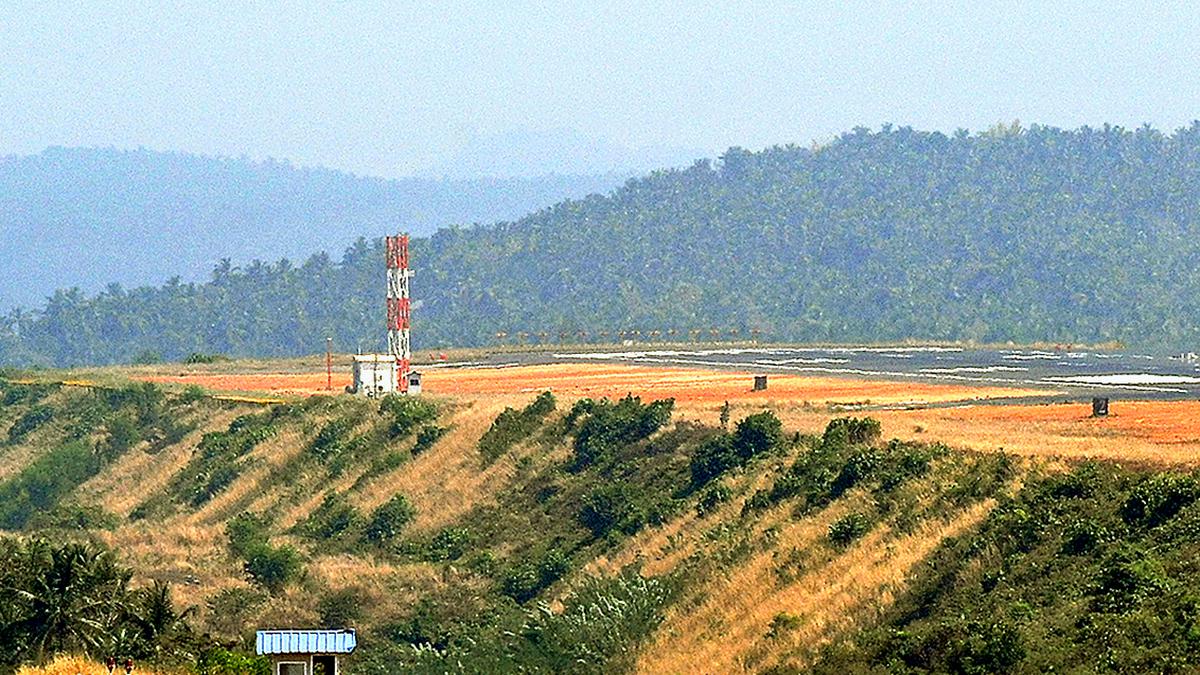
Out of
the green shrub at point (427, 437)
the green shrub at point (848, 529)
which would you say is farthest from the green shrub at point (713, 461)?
the green shrub at point (427, 437)

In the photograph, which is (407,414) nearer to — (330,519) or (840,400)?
(330,519)

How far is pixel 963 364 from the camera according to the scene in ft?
342

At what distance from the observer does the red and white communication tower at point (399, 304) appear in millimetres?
86625

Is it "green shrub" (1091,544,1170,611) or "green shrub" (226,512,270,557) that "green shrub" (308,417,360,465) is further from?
"green shrub" (1091,544,1170,611)

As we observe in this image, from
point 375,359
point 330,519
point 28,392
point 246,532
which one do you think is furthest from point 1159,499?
point 28,392

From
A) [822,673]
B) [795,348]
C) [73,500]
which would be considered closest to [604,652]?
[822,673]

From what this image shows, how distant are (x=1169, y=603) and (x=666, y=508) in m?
26.9

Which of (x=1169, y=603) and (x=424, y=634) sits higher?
(x=1169, y=603)

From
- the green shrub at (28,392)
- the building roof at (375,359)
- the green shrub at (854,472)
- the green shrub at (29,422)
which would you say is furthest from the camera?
the green shrub at (28,392)

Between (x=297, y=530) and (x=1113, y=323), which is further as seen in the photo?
(x=1113, y=323)

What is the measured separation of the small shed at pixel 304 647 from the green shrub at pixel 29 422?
8259cm

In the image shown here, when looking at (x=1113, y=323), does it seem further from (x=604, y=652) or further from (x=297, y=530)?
(x=604, y=652)

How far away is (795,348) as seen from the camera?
13588 centimetres

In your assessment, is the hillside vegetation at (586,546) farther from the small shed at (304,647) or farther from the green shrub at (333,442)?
the small shed at (304,647)
